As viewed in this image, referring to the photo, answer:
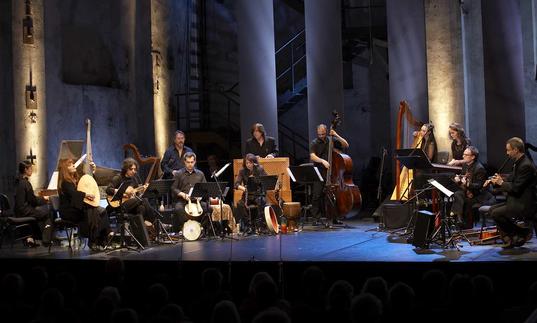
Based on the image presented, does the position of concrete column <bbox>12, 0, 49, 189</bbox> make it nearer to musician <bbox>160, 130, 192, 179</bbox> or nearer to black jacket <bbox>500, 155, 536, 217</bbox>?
musician <bbox>160, 130, 192, 179</bbox>

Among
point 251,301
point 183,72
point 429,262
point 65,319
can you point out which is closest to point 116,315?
point 65,319

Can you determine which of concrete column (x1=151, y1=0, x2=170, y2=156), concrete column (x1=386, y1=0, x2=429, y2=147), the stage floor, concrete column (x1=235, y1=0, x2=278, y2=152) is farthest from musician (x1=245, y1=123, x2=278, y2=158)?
concrete column (x1=151, y1=0, x2=170, y2=156)

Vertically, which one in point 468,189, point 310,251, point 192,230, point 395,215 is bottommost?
point 310,251

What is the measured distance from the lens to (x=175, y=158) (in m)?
12.4

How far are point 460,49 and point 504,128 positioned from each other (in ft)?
15.0

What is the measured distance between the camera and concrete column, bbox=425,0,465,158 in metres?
13.6

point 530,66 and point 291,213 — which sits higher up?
point 530,66

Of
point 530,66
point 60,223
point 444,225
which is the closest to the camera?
point 444,225

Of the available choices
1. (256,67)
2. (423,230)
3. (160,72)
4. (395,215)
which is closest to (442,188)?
(423,230)

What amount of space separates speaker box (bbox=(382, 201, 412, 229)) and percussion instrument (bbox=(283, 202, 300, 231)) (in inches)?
54.4

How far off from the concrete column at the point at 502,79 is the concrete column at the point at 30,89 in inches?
306

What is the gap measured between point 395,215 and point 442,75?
359 centimetres

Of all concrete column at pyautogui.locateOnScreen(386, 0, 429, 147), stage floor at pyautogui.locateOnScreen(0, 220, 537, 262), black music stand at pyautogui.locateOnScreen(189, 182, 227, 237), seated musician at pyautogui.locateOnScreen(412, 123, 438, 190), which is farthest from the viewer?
concrete column at pyautogui.locateOnScreen(386, 0, 429, 147)

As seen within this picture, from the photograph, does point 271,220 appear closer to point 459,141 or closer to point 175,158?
point 175,158
